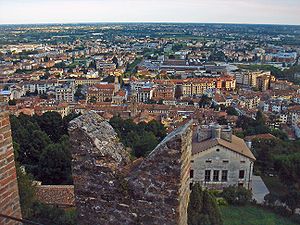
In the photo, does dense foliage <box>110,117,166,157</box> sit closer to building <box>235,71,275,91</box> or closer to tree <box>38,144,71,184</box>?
tree <box>38,144,71,184</box>

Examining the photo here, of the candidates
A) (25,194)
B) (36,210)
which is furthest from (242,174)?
(25,194)

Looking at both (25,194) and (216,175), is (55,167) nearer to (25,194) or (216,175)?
(25,194)

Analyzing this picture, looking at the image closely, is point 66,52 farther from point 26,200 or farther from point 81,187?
point 81,187

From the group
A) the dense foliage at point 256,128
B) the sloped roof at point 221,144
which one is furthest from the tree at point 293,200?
the dense foliage at point 256,128

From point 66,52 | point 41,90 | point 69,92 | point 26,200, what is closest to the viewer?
point 26,200

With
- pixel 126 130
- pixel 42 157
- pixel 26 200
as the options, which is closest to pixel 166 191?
pixel 26 200

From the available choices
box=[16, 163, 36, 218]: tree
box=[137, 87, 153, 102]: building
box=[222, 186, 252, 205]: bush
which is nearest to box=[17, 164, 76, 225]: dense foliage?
box=[16, 163, 36, 218]: tree

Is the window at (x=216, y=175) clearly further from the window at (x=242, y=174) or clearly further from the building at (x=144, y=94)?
the building at (x=144, y=94)
